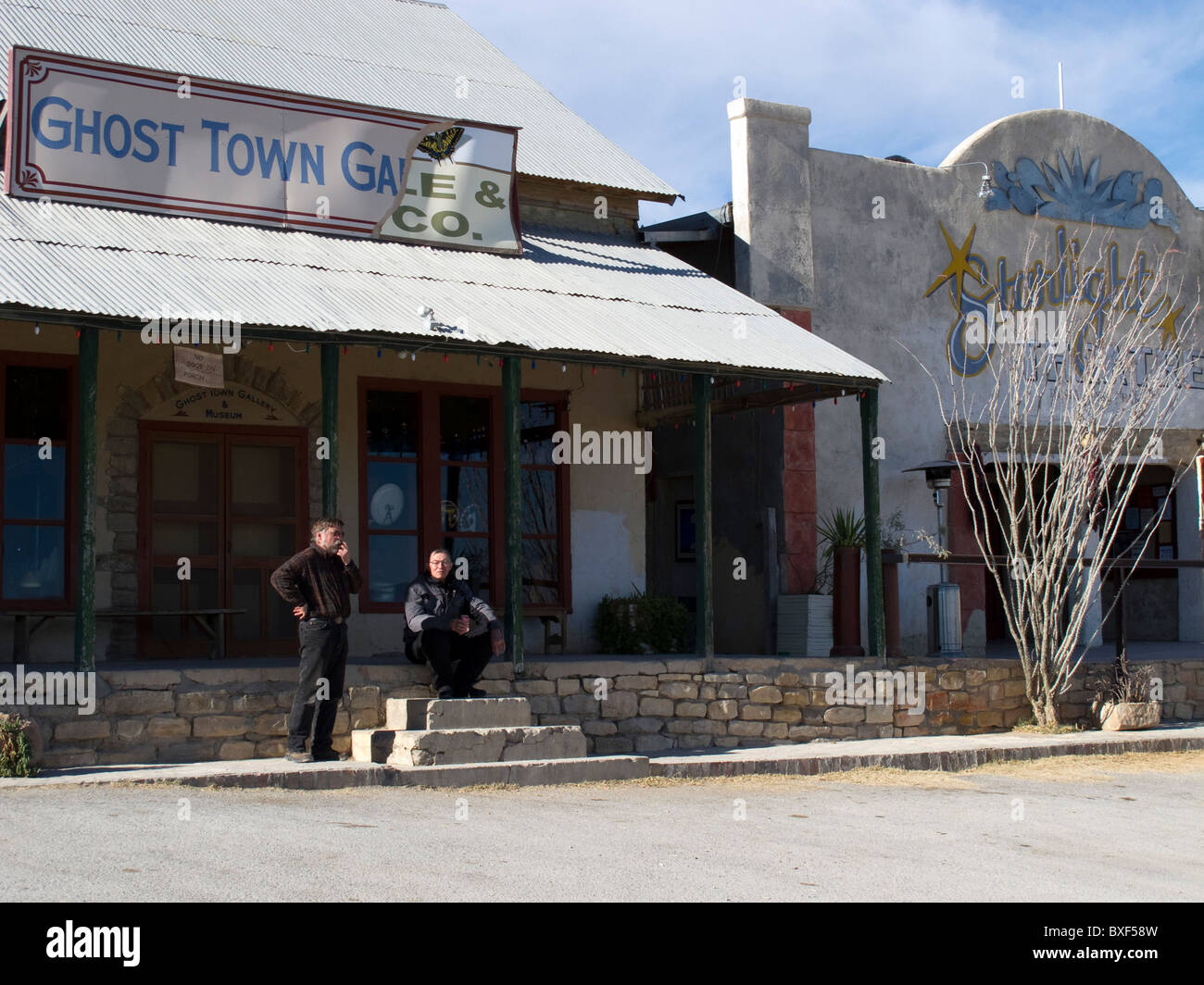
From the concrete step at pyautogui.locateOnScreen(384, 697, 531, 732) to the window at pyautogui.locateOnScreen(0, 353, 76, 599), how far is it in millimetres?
3161

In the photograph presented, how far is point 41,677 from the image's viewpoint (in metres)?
8.91

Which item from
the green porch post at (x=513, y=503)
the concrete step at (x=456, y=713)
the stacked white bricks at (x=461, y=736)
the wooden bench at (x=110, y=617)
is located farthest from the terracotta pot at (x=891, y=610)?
the wooden bench at (x=110, y=617)

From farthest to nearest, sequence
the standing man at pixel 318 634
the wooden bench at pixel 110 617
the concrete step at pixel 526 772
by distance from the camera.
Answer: the wooden bench at pixel 110 617, the standing man at pixel 318 634, the concrete step at pixel 526 772

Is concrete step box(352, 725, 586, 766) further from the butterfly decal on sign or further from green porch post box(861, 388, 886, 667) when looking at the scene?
the butterfly decal on sign

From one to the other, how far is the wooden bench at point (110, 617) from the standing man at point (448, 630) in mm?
1885

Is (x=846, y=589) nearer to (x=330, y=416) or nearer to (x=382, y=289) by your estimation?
(x=382, y=289)

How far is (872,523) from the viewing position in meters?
11.9

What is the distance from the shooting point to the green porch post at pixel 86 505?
8.98 metres

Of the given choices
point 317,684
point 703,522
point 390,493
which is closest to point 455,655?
point 317,684

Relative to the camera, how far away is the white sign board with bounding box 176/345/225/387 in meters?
10.2

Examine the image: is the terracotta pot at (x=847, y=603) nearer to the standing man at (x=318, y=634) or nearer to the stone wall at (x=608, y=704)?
the stone wall at (x=608, y=704)

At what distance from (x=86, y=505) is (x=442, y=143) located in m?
4.57

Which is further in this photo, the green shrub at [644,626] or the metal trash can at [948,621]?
the metal trash can at [948,621]
